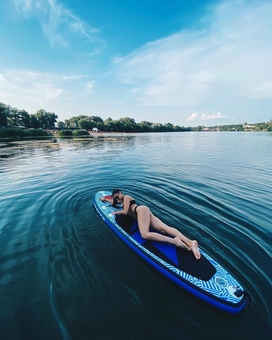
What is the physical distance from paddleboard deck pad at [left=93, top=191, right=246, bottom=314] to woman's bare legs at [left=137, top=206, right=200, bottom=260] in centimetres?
11

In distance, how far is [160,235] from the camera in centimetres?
388

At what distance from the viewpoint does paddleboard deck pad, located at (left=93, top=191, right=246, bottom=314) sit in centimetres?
274

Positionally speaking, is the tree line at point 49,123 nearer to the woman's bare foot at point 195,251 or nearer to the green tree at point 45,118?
the green tree at point 45,118

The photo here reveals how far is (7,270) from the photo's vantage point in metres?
3.72

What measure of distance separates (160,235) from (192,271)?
0.94m

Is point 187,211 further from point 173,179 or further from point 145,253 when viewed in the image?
point 173,179

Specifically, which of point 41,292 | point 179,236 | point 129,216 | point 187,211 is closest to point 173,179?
point 187,211

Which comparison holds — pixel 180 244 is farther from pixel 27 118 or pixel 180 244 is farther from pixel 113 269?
pixel 27 118

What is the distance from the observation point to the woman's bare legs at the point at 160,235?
3.70 m

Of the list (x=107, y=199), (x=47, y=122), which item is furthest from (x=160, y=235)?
(x=47, y=122)

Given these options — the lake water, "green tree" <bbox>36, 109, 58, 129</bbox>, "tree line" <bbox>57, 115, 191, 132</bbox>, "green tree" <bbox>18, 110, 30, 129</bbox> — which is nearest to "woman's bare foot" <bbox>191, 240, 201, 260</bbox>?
the lake water

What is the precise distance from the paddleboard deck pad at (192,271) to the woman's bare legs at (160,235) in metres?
0.11

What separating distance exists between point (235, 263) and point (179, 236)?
1.33 metres

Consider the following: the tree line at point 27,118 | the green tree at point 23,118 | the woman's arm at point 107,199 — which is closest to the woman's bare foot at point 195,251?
the woman's arm at point 107,199
